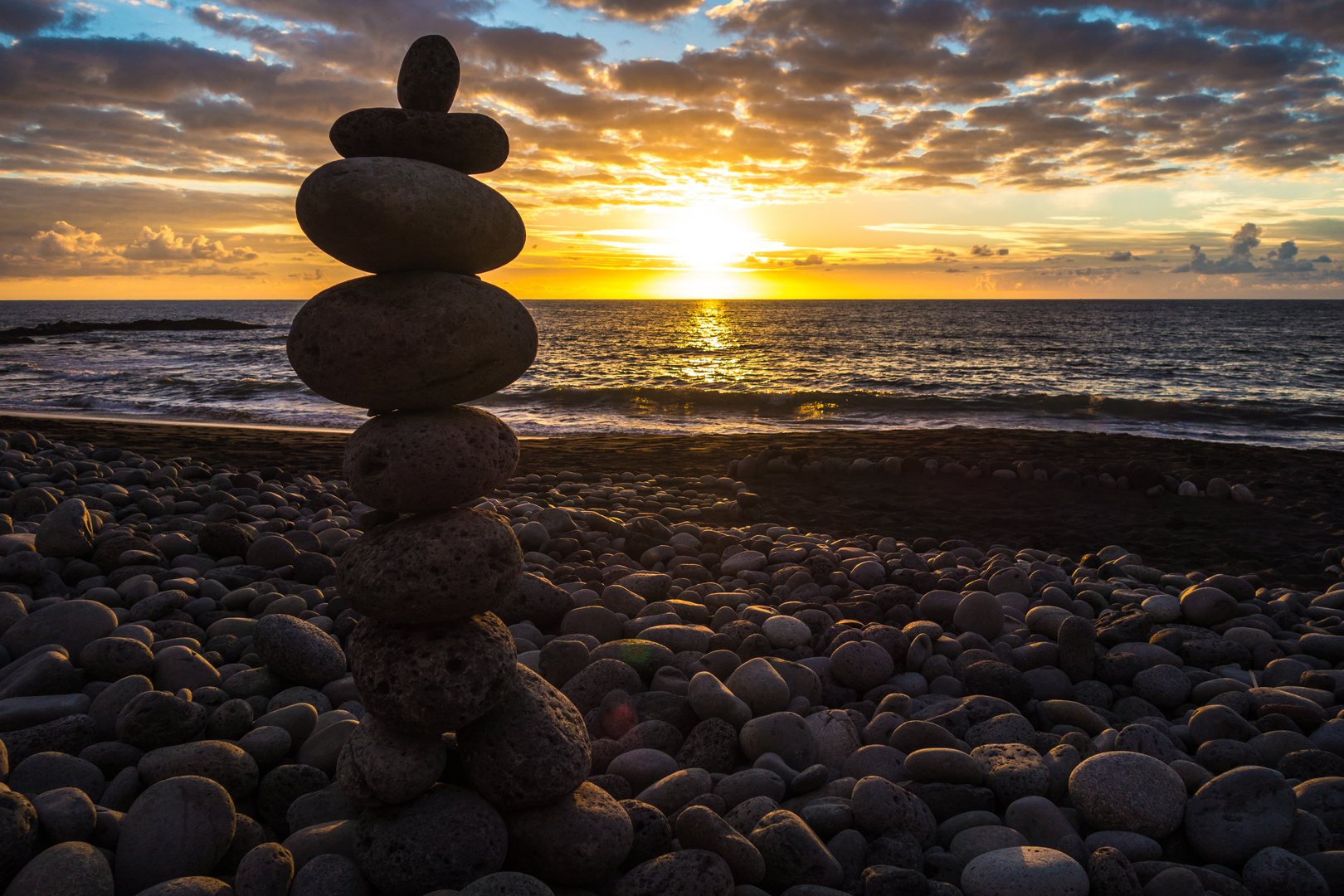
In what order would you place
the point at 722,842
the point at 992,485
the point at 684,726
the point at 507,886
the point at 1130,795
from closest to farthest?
the point at 507,886 → the point at 722,842 → the point at 1130,795 → the point at 684,726 → the point at 992,485

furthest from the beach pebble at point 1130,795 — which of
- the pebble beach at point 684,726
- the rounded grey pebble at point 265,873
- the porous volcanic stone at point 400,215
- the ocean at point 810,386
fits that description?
the ocean at point 810,386

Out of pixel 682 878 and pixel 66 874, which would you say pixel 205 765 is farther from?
pixel 682 878

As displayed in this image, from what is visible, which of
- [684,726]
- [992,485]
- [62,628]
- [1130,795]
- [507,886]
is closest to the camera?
[507,886]

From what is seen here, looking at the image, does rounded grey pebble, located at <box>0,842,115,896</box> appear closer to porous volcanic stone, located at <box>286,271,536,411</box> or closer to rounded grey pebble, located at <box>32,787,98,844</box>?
rounded grey pebble, located at <box>32,787,98,844</box>

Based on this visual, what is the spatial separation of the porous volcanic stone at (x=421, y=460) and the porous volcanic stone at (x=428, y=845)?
35.3 inches

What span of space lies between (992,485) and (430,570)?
995cm

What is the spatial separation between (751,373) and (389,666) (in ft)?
91.6

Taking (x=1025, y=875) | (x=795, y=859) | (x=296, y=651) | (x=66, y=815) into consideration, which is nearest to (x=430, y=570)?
(x=66, y=815)

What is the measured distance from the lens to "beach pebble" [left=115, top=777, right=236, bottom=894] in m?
2.58

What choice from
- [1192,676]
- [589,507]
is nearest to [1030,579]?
[1192,676]

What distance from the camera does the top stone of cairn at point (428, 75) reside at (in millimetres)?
3045

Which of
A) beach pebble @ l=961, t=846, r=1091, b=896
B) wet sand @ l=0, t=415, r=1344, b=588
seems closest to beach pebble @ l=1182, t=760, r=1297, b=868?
beach pebble @ l=961, t=846, r=1091, b=896

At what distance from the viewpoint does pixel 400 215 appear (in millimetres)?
2738

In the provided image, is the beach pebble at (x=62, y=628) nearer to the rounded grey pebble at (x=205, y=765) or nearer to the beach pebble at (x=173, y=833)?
the rounded grey pebble at (x=205, y=765)
